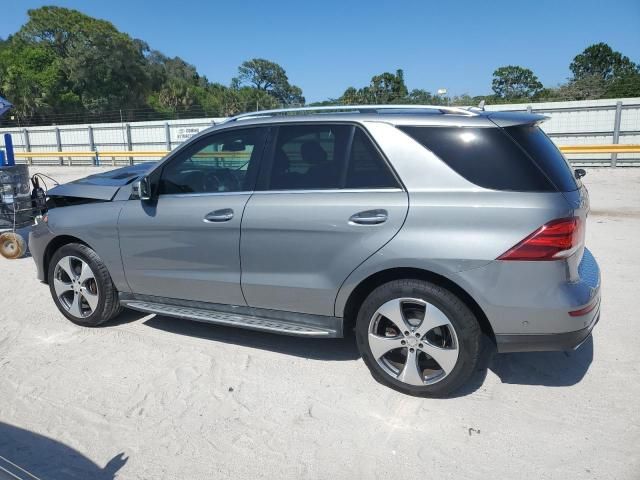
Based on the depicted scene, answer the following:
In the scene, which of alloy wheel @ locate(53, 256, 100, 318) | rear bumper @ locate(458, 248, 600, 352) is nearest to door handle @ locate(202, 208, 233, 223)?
alloy wheel @ locate(53, 256, 100, 318)

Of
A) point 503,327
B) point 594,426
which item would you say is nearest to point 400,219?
point 503,327

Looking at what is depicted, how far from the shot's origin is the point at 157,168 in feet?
13.1

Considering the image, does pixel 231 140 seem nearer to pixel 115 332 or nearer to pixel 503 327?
pixel 115 332

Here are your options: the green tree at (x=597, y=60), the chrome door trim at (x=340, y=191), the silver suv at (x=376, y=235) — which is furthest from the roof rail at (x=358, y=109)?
the green tree at (x=597, y=60)

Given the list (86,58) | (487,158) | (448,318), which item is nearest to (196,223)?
(448,318)

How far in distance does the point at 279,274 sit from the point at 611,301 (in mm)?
3256

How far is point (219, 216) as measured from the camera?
12.0 feet

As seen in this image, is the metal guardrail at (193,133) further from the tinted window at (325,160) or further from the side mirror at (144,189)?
the side mirror at (144,189)

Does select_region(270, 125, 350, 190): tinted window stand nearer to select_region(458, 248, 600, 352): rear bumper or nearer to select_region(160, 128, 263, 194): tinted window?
select_region(160, 128, 263, 194): tinted window

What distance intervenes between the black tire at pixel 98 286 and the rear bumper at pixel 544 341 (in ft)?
10.3

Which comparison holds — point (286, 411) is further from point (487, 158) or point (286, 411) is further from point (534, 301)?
point (487, 158)

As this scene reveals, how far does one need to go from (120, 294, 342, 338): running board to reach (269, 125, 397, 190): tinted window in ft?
3.01

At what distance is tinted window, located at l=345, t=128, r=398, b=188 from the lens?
3217 millimetres

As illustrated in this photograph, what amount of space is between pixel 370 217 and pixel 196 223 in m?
1.36
